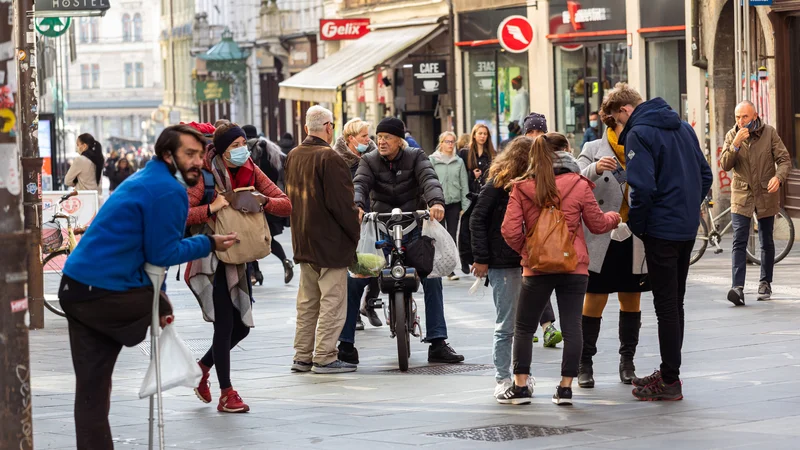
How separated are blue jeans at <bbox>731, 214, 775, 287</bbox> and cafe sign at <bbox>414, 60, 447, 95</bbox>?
19.5 metres

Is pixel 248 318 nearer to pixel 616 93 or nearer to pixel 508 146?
pixel 508 146

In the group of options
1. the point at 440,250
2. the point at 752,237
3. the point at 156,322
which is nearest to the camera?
the point at 156,322

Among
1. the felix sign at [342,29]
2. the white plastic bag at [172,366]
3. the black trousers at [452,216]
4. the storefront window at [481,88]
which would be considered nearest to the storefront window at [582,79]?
the storefront window at [481,88]

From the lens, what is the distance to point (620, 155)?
10430mm

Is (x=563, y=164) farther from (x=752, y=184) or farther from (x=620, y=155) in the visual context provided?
(x=752, y=184)

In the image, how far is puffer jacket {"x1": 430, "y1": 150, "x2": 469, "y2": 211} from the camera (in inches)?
751

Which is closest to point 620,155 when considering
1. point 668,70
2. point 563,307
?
point 563,307

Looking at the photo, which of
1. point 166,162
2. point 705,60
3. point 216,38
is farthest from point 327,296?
point 216,38

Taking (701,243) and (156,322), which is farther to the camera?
(701,243)

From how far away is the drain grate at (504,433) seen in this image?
887 centimetres

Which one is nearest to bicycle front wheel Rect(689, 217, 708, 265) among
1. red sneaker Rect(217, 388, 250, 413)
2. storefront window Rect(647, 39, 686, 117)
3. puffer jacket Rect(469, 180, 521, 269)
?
storefront window Rect(647, 39, 686, 117)

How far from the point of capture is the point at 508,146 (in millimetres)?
10070

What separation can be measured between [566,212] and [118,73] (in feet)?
437

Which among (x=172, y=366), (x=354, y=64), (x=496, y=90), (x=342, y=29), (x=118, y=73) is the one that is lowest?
(x=172, y=366)
